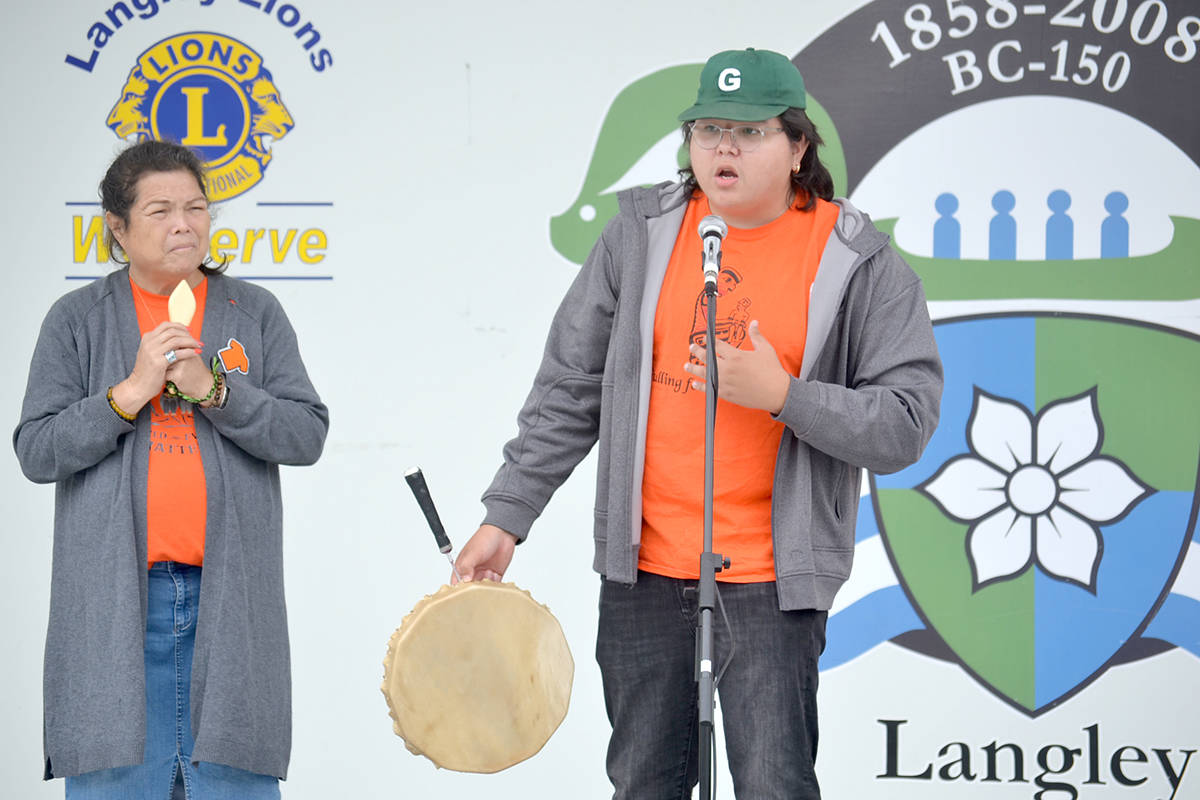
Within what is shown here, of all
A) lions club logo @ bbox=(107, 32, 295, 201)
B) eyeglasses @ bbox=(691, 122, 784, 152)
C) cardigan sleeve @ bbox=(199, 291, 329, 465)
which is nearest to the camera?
eyeglasses @ bbox=(691, 122, 784, 152)

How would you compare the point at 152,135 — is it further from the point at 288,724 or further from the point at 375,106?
the point at 288,724

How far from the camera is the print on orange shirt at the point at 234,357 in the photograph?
8.21 feet

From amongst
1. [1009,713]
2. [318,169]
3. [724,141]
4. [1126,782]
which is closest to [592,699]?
[1009,713]

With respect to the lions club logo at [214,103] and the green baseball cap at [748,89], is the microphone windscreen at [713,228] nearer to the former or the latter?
the green baseball cap at [748,89]

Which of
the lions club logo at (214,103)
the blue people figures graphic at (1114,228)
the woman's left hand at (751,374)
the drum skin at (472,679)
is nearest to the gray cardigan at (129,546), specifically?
the drum skin at (472,679)

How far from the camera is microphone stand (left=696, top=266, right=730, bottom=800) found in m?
1.85

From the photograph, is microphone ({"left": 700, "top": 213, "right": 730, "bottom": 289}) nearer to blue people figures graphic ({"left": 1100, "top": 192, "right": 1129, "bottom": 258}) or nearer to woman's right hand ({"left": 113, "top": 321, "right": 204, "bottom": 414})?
woman's right hand ({"left": 113, "top": 321, "right": 204, "bottom": 414})

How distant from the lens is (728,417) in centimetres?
218

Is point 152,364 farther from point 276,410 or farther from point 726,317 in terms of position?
point 726,317

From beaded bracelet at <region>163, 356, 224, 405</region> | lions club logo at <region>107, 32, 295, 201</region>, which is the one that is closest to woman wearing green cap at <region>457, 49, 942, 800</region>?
beaded bracelet at <region>163, 356, 224, 405</region>

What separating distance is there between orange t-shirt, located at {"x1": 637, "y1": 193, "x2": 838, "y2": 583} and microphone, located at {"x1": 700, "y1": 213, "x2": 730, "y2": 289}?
0.63 ft

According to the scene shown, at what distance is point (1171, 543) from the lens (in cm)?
350

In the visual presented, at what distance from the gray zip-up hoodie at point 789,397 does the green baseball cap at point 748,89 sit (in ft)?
0.74

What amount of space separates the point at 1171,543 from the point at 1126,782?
26.1 inches
